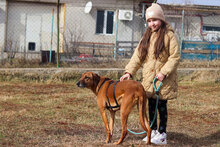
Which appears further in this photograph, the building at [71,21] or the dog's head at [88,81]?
the building at [71,21]

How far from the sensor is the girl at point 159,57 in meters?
4.30

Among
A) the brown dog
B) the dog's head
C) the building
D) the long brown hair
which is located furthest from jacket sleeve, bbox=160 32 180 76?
the building

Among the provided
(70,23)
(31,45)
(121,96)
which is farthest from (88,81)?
(31,45)

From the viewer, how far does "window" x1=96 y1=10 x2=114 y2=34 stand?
16391 millimetres

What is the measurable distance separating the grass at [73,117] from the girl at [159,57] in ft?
2.23

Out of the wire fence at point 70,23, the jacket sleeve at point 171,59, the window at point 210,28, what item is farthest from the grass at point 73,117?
the window at point 210,28

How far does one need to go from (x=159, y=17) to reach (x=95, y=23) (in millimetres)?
12177

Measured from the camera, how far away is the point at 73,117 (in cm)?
602

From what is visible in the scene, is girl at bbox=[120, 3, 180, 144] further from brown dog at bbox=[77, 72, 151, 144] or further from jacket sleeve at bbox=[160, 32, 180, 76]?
brown dog at bbox=[77, 72, 151, 144]

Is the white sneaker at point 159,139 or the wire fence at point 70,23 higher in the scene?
the wire fence at point 70,23

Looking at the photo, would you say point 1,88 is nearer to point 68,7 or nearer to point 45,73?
point 45,73

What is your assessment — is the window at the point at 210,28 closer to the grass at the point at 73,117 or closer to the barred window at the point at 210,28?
the barred window at the point at 210,28

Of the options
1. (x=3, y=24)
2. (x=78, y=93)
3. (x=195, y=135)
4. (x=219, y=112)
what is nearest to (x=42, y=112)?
(x=78, y=93)

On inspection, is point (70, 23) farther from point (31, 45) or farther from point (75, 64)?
point (75, 64)
